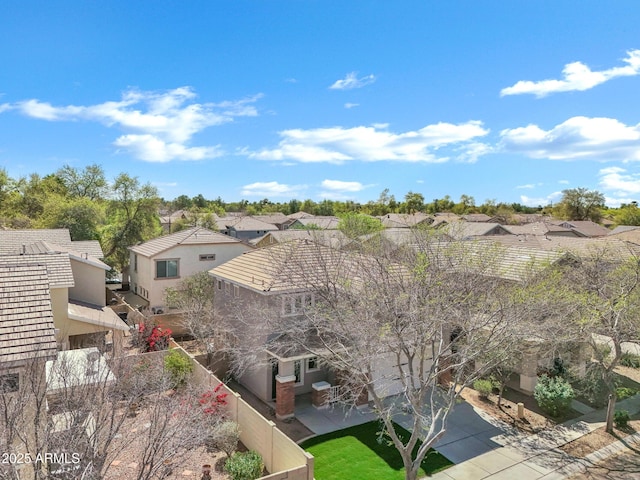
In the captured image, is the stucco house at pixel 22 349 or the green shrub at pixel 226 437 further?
the green shrub at pixel 226 437

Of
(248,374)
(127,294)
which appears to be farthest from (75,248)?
(248,374)

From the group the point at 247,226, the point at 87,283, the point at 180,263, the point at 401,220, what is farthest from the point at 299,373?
the point at 401,220

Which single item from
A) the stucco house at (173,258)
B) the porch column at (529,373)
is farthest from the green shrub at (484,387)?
the stucco house at (173,258)

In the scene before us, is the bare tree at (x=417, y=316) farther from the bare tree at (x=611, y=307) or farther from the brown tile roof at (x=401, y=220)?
the brown tile roof at (x=401, y=220)

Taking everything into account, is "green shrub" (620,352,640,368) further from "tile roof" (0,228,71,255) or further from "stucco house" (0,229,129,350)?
"tile roof" (0,228,71,255)

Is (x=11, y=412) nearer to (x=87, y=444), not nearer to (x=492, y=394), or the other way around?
(x=87, y=444)

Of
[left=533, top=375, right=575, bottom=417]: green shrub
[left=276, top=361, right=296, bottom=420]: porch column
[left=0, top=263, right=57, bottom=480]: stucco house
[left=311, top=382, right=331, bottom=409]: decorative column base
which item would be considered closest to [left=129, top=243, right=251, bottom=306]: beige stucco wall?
[left=276, top=361, right=296, bottom=420]: porch column

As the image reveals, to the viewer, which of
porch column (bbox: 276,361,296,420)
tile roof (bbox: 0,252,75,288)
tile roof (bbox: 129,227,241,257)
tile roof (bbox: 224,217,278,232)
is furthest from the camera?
tile roof (bbox: 224,217,278,232)
